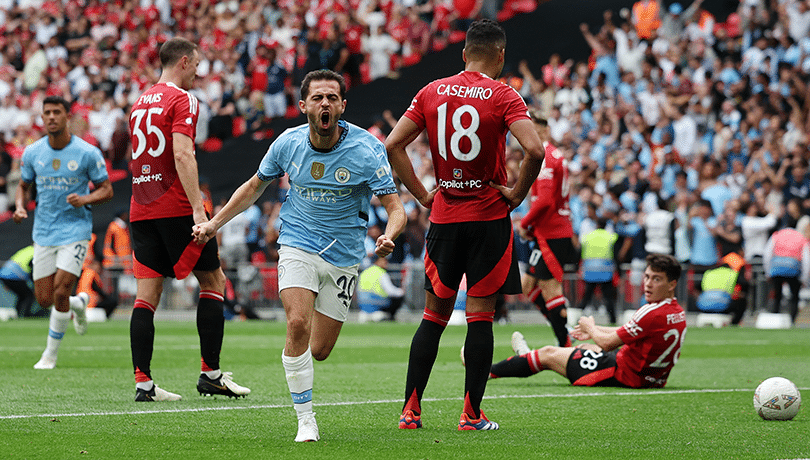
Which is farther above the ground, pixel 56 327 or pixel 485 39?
pixel 485 39

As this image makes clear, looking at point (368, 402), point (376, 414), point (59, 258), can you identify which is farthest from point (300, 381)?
point (59, 258)

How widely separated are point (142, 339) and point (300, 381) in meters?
2.41

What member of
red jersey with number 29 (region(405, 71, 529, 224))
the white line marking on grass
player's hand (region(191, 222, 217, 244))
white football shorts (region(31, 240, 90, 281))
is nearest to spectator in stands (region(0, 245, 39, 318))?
white football shorts (region(31, 240, 90, 281))

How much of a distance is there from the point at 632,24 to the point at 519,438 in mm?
19200

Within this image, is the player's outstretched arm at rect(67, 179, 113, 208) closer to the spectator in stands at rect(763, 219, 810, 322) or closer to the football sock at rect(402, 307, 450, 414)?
the football sock at rect(402, 307, 450, 414)

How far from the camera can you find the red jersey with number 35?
11203mm

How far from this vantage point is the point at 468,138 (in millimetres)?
6371

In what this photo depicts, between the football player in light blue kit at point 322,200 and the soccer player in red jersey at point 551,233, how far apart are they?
507 centimetres

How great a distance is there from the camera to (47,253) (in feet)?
34.2

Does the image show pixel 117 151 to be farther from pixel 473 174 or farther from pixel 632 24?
pixel 473 174

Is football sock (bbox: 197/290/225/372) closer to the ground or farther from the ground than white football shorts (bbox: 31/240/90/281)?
closer to the ground

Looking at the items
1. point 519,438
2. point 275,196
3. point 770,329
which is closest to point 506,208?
point 519,438

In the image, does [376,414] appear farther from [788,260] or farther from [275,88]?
[275,88]

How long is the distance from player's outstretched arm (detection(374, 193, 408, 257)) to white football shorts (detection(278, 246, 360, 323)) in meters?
0.42
